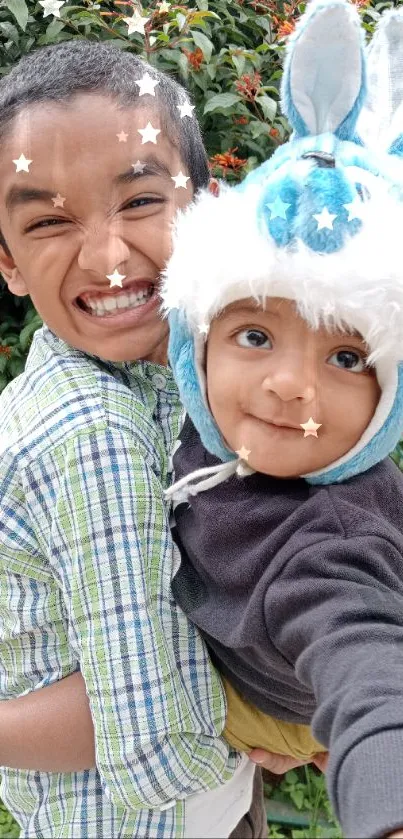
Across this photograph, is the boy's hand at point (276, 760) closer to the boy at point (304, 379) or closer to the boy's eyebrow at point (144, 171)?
the boy at point (304, 379)

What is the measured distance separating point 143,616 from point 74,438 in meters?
0.20

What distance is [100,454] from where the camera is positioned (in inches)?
33.4

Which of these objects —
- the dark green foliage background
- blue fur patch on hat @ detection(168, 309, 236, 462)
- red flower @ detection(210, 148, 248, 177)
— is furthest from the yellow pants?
red flower @ detection(210, 148, 248, 177)

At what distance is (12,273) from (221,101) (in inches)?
23.8

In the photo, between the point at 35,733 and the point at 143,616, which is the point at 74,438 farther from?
the point at 35,733

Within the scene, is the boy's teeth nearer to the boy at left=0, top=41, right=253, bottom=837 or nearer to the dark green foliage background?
the boy at left=0, top=41, right=253, bottom=837

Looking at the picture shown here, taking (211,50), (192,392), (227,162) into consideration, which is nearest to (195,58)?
(211,50)

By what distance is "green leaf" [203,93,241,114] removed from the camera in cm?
140

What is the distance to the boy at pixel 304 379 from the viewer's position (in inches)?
27.2

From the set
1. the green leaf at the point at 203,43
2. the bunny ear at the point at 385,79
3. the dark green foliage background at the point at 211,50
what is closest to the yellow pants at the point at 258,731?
the bunny ear at the point at 385,79

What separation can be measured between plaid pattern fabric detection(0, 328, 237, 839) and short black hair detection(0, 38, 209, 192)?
27 centimetres

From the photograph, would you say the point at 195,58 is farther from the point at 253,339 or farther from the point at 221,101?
the point at 253,339

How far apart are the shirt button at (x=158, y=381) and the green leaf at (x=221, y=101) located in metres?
0.61

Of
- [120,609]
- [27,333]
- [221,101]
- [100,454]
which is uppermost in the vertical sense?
[221,101]
